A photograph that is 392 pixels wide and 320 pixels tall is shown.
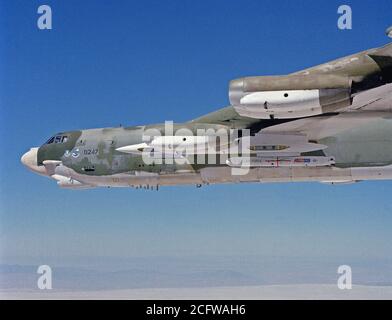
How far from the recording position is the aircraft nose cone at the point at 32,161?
892 inches

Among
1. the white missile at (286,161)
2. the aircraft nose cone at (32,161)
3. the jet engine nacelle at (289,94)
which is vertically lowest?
the white missile at (286,161)

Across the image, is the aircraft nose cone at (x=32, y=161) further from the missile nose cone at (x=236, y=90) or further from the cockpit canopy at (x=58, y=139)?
the missile nose cone at (x=236, y=90)

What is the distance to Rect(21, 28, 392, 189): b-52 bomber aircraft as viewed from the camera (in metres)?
15.6

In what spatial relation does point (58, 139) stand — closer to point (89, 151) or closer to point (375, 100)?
point (89, 151)

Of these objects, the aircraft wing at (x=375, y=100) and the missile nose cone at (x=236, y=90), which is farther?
the aircraft wing at (x=375, y=100)

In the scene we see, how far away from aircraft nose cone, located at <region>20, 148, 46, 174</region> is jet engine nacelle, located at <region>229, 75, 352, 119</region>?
30.3 ft

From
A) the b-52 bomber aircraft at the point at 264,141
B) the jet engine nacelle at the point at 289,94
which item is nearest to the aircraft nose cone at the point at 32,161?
the b-52 bomber aircraft at the point at 264,141

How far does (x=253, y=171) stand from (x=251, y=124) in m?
1.62

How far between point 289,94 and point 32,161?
10.5m

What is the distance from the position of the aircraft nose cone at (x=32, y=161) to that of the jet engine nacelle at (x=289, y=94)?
30.3 feet

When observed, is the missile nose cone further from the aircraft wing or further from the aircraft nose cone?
the aircraft nose cone

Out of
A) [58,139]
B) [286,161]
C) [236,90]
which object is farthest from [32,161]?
[236,90]

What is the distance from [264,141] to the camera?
19.1 m

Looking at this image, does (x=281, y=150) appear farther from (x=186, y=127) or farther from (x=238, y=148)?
(x=186, y=127)
